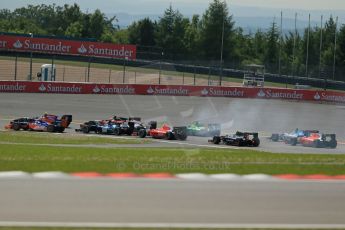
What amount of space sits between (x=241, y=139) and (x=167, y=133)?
11.5 feet

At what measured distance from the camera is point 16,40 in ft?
190

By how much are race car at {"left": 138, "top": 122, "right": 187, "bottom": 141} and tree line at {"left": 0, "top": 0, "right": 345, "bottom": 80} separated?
38.5 m

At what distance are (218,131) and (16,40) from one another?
31352mm

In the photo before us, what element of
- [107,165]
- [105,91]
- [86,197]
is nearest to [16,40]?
[105,91]

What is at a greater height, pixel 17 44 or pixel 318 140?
pixel 17 44

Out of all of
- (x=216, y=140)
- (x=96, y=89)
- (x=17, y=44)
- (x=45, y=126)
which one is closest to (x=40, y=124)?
(x=45, y=126)

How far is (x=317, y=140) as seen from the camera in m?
30.0

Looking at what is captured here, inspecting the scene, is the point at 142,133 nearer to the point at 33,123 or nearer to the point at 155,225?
the point at 33,123

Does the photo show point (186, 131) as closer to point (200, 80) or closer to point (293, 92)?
point (293, 92)

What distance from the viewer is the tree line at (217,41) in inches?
3162

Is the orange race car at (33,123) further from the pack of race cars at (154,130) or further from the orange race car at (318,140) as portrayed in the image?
the orange race car at (318,140)

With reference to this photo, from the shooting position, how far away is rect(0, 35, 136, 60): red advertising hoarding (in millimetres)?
58031

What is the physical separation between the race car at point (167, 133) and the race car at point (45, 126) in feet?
12.7

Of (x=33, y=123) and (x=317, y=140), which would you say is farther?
(x=33, y=123)
